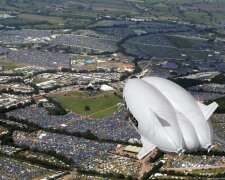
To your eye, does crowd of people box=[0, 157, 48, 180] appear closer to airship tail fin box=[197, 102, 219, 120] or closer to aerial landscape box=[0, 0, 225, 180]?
aerial landscape box=[0, 0, 225, 180]

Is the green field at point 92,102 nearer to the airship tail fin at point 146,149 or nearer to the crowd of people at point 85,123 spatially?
the crowd of people at point 85,123

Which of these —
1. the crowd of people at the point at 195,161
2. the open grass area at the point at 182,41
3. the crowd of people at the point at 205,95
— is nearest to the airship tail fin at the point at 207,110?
the crowd of people at the point at 195,161

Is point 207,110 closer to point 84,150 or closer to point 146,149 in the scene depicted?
point 146,149

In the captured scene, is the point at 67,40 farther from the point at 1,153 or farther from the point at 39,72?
the point at 1,153

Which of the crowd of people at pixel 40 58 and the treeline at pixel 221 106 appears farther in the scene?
the crowd of people at pixel 40 58

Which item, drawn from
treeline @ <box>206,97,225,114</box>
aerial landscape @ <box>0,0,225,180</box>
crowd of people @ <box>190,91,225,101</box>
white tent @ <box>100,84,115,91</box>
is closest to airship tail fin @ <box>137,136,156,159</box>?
aerial landscape @ <box>0,0,225,180</box>

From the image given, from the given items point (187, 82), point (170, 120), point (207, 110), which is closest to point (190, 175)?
point (207, 110)
